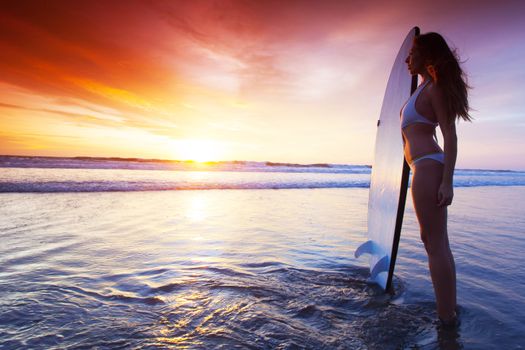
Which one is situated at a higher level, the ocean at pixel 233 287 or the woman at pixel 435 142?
the woman at pixel 435 142

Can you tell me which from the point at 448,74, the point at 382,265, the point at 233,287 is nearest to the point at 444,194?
the point at 448,74

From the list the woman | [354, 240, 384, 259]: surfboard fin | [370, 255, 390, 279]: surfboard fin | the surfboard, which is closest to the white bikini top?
the woman

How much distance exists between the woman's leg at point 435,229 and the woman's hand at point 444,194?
0.04 meters

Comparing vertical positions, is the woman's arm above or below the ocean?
above

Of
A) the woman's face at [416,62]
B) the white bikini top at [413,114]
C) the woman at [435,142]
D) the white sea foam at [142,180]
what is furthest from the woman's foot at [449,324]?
the white sea foam at [142,180]

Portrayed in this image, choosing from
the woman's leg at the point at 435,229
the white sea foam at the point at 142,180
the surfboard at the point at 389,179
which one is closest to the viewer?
the woman's leg at the point at 435,229

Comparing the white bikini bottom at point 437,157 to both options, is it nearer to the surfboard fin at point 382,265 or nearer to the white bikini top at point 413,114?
the white bikini top at point 413,114

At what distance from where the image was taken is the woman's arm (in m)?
2.06

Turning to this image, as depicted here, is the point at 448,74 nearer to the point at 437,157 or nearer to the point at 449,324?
the point at 437,157

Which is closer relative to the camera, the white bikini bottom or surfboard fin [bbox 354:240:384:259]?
the white bikini bottom

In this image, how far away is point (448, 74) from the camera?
2.07 meters

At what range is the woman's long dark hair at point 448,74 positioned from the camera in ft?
6.77

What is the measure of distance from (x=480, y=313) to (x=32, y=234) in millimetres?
5487

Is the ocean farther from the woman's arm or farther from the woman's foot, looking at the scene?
the woman's arm
